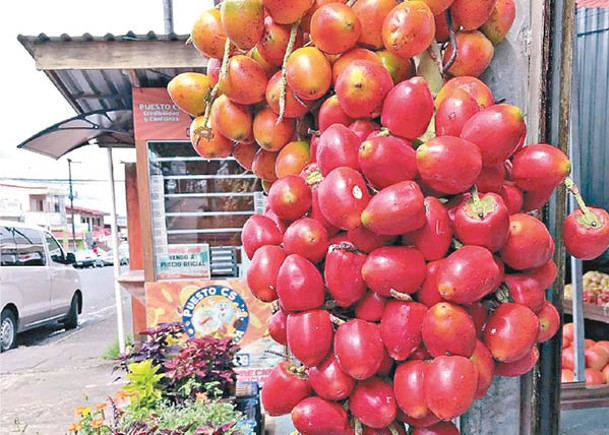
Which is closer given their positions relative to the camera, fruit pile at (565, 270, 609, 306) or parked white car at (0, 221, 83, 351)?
fruit pile at (565, 270, 609, 306)

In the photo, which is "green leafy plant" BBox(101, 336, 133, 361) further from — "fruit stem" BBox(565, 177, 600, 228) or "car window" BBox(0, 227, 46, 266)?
"fruit stem" BBox(565, 177, 600, 228)

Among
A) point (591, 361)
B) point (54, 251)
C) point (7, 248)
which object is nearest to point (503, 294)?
point (591, 361)

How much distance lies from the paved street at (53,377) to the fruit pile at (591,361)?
2940 mm

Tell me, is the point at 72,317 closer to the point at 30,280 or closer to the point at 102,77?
the point at 30,280

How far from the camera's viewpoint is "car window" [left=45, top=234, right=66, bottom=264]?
8.25 meters

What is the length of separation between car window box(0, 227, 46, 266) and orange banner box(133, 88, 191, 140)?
13.7 ft

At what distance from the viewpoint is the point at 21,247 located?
292 inches

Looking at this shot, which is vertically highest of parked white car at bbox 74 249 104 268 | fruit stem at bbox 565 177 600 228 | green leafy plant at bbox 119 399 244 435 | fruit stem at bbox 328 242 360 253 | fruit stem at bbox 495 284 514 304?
fruit stem at bbox 565 177 600 228

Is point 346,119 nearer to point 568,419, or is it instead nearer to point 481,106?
point 481,106

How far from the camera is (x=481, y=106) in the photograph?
80 centimetres

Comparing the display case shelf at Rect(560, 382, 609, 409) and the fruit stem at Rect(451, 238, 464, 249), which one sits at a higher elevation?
the fruit stem at Rect(451, 238, 464, 249)

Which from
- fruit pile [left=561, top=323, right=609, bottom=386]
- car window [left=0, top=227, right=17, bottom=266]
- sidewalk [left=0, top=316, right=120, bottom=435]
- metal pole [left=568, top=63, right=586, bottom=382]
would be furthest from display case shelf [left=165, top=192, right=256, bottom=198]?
car window [left=0, top=227, right=17, bottom=266]

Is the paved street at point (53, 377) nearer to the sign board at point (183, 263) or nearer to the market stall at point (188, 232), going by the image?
the market stall at point (188, 232)

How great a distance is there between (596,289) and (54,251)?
27.3 ft
